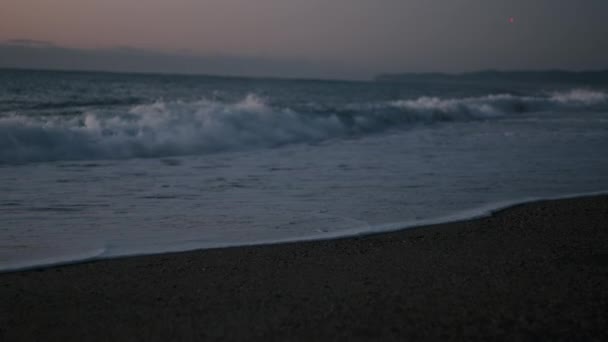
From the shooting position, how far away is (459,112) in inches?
1078

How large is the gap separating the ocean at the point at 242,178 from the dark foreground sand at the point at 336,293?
1.86ft

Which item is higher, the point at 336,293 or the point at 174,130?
the point at 174,130

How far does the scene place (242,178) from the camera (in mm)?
8938

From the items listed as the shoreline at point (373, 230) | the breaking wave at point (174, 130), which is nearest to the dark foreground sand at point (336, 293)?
the shoreline at point (373, 230)

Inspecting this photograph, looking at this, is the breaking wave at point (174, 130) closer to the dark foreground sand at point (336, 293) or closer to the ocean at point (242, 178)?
the ocean at point (242, 178)

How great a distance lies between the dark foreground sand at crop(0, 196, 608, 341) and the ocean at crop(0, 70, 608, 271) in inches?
22.3

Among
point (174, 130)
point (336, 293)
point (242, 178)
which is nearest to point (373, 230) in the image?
point (336, 293)

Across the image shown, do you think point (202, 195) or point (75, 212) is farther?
point (202, 195)

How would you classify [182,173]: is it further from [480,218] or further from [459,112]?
[459,112]

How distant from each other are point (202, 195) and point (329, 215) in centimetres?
189

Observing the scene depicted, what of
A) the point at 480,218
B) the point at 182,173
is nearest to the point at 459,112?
the point at 182,173

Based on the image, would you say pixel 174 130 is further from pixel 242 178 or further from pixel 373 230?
pixel 373 230

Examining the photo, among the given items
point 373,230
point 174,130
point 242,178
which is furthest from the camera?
point 174,130

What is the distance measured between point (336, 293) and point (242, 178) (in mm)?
5209
